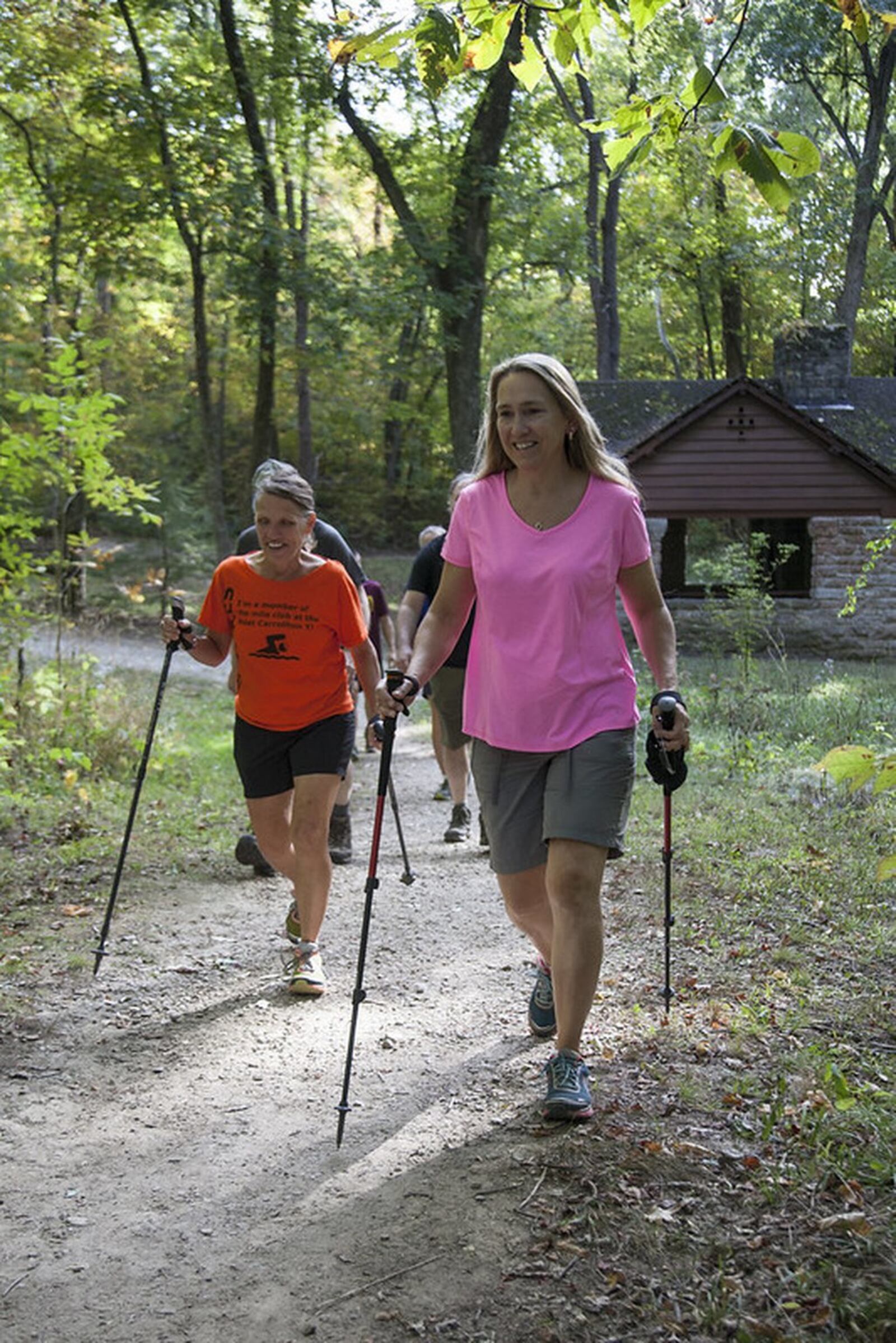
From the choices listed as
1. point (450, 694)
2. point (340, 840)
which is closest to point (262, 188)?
point (450, 694)

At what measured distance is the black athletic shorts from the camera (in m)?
5.56

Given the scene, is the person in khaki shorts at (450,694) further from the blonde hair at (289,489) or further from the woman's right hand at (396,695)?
the woman's right hand at (396,695)

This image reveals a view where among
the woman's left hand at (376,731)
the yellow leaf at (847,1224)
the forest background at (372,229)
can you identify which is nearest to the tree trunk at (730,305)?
the forest background at (372,229)

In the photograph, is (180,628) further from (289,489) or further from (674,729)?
(674,729)

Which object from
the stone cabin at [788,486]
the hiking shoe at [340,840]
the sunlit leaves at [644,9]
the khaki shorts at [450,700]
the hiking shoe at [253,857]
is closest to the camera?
the sunlit leaves at [644,9]

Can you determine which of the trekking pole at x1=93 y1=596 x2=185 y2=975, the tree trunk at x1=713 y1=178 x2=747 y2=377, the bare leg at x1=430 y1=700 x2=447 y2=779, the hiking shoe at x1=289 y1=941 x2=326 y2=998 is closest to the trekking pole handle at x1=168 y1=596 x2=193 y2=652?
the trekking pole at x1=93 y1=596 x2=185 y2=975

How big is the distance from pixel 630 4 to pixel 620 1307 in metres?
3.48

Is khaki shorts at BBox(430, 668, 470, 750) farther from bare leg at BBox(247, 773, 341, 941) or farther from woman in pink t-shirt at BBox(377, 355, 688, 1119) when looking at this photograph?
woman in pink t-shirt at BBox(377, 355, 688, 1119)

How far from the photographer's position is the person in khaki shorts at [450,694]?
8.08 metres

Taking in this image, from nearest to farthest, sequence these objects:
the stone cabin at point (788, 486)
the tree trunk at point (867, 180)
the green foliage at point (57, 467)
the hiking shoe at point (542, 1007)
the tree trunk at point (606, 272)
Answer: the hiking shoe at point (542, 1007)
the green foliage at point (57, 467)
the stone cabin at point (788, 486)
the tree trunk at point (867, 180)
the tree trunk at point (606, 272)

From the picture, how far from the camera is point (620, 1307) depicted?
123 inches

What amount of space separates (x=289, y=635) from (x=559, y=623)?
71.4 inches

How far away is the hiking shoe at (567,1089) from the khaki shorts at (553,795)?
0.61 meters

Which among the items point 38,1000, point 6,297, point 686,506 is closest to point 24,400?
point 38,1000
